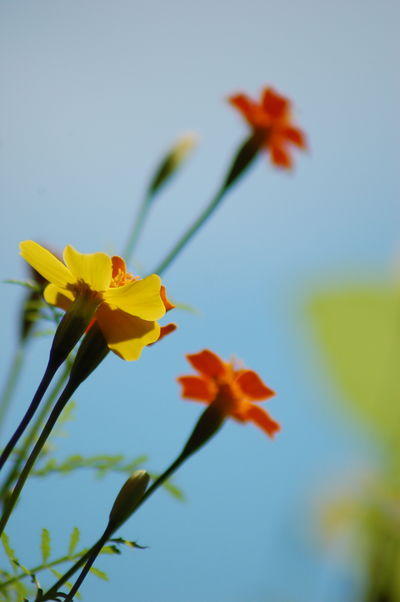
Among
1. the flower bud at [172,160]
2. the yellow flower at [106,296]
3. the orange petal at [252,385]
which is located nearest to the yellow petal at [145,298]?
the yellow flower at [106,296]

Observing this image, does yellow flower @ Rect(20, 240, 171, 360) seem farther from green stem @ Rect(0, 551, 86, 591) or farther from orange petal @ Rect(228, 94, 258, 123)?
orange petal @ Rect(228, 94, 258, 123)

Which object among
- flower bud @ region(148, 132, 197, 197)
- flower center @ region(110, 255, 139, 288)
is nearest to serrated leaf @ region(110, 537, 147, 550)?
flower center @ region(110, 255, 139, 288)

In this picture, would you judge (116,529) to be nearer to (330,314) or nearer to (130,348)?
(130,348)

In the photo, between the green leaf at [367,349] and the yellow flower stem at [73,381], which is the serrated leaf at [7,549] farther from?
the green leaf at [367,349]

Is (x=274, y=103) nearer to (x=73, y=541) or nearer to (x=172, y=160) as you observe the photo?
(x=172, y=160)

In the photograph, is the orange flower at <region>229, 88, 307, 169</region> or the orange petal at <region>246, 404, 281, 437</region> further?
the orange flower at <region>229, 88, 307, 169</region>

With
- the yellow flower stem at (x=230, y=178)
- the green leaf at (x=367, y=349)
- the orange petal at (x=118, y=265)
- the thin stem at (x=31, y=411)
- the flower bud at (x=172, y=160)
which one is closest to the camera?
the green leaf at (x=367, y=349)

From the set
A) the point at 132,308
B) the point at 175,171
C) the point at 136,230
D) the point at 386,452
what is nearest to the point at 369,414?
the point at 386,452
